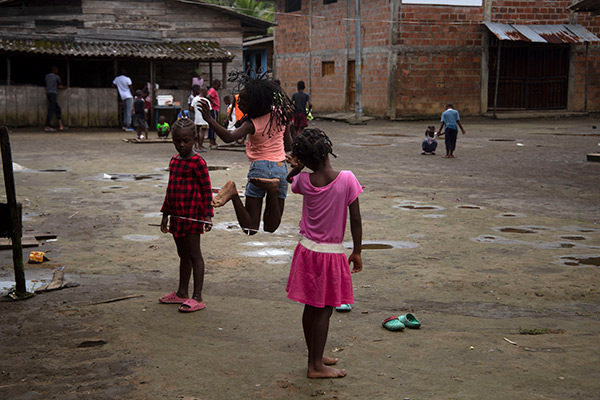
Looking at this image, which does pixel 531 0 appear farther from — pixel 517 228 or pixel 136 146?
pixel 517 228

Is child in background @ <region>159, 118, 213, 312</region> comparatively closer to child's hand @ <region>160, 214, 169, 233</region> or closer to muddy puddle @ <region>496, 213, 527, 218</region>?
child's hand @ <region>160, 214, 169, 233</region>

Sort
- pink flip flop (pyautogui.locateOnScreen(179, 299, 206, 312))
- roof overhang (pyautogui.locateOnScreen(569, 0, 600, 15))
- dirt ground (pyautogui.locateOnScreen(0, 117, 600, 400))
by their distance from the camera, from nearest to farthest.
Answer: dirt ground (pyautogui.locateOnScreen(0, 117, 600, 400)) → pink flip flop (pyautogui.locateOnScreen(179, 299, 206, 312)) → roof overhang (pyautogui.locateOnScreen(569, 0, 600, 15))

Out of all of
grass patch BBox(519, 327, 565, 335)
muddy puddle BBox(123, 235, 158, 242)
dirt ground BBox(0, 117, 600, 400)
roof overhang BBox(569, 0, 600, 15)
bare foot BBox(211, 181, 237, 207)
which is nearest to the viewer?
dirt ground BBox(0, 117, 600, 400)

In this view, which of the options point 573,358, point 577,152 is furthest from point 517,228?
point 577,152

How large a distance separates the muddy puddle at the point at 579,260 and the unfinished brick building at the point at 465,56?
21.1 metres

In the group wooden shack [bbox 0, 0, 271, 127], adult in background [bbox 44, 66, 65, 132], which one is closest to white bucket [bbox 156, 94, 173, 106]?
wooden shack [bbox 0, 0, 271, 127]

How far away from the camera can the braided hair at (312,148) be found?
386 centimetres

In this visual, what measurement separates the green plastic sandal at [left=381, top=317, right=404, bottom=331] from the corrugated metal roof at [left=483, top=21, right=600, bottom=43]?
2359 cm

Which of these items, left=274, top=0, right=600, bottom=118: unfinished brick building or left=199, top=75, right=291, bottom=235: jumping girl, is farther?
left=274, top=0, right=600, bottom=118: unfinished brick building

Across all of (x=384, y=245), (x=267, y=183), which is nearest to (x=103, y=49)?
(x=384, y=245)

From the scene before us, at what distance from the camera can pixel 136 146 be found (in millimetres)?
17922

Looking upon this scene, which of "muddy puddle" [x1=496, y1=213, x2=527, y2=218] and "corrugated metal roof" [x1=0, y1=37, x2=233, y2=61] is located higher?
"corrugated metal roof" [x1=0, y1=37, x2=233, y2=61]

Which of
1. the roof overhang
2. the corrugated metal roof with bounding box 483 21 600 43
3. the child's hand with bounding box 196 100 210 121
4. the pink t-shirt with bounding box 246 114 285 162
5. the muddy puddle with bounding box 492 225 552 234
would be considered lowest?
the muddy puddle with bounding box 492 225 552 234

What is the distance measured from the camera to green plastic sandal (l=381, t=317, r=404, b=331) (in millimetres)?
4547
